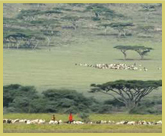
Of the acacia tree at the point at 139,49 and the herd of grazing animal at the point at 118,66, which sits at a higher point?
the acacia tree at the point at 139,49

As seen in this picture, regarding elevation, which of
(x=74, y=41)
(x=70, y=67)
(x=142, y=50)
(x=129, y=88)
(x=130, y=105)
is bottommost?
(x=130, y=105)

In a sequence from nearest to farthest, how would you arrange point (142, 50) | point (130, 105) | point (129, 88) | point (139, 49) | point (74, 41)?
point (129, 88) → point (130, 105) → point (139, 49) → point (142, 50) → point (74, 41)

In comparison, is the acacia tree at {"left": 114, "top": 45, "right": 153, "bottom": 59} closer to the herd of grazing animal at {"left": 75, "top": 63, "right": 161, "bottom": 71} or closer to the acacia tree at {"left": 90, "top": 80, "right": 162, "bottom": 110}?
the herd of grazing animal at {"left": 75, "top": 63, "right": 161, "bottom": 71}

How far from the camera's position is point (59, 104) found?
34406mm

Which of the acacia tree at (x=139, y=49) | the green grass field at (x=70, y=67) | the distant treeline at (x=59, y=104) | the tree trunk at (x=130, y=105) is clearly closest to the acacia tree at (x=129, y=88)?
the tree trunk at (x=130, y=105)

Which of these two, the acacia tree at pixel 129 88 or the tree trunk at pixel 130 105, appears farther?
the tree trunk at pixel 130 105

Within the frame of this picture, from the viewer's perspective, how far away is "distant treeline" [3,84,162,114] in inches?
1318

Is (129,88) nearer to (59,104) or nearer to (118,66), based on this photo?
(59,104)

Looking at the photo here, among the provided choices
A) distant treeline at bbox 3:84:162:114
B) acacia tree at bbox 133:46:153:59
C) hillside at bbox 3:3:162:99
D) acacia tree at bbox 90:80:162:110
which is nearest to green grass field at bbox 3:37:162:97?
hillside at bbox 3:3:162:99

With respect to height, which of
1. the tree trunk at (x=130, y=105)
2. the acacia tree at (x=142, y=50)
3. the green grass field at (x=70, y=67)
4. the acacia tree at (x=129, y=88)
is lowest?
the tree trunk at (x=130, y=105)

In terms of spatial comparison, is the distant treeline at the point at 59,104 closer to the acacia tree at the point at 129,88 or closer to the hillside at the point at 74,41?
the acacia tree at the point at 129,88

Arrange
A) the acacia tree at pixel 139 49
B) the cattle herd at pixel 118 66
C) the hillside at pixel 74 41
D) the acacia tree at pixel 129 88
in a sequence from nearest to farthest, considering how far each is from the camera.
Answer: the acacia tree at pixel 129 88 < the hillside at pixel 74 41 < the cattle herd at pixel 118 66 < the acacia tree at pixel 139 49

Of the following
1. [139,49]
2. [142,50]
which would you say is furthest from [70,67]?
[142,50]

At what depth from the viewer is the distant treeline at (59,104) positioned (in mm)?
33469
